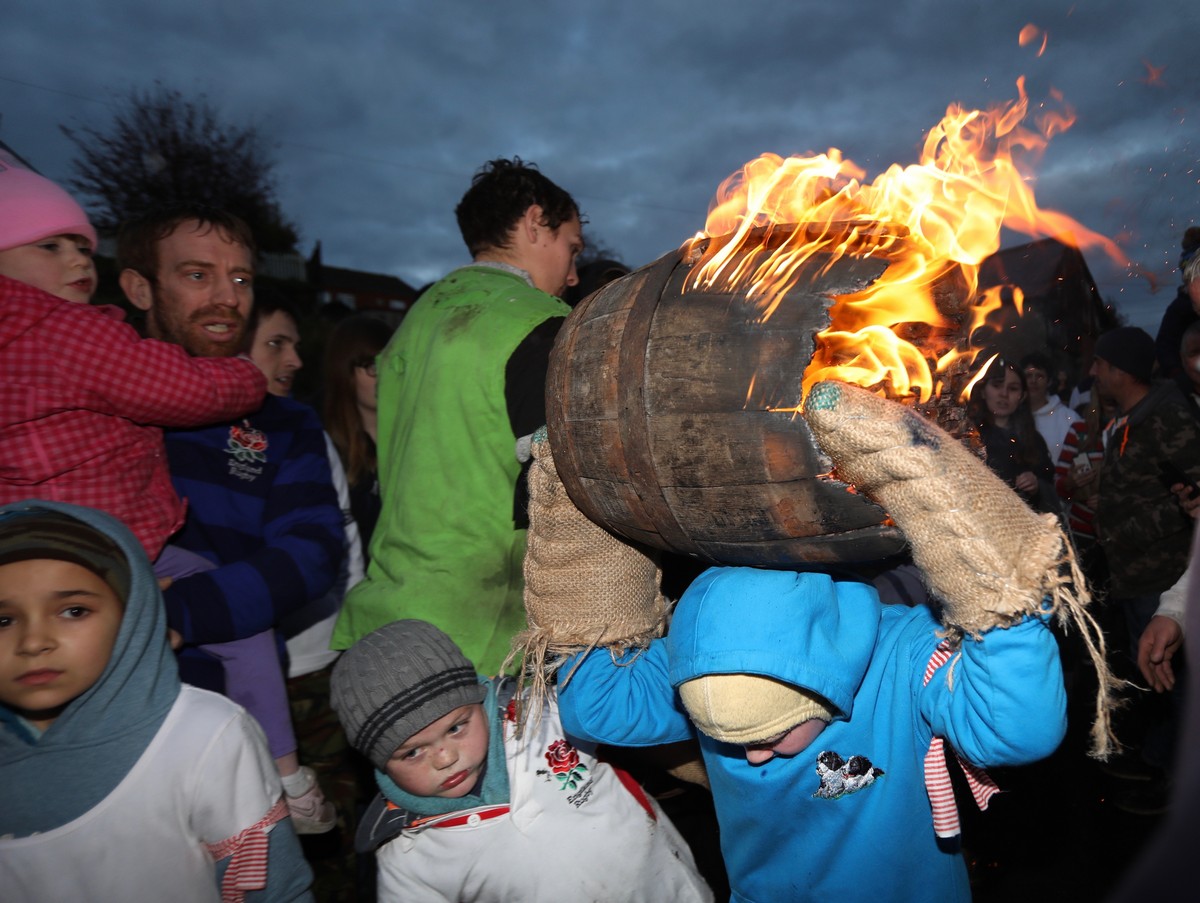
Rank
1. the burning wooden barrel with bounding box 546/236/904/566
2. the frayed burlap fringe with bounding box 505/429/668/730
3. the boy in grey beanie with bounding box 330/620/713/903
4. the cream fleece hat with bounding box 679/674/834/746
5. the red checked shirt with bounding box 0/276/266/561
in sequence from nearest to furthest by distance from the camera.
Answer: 1. the burning wooden barrel with bounding box 546/236/904/566
2. the cream fleece hat with bounding box 679/674/834/746
3. the frayed burlap fringe with bounding box 505/429/668/730
4. the red checked shirt with bounding box 0/276/266/561
5. the boy in grey beanie with bounding box 330/620/713/903

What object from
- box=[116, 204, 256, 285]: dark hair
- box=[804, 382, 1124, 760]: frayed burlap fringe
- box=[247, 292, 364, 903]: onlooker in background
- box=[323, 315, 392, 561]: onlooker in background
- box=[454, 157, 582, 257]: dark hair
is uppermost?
box=[454, 157, 582, 257]: dark hair

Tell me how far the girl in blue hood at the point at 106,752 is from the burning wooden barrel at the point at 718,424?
1432mm

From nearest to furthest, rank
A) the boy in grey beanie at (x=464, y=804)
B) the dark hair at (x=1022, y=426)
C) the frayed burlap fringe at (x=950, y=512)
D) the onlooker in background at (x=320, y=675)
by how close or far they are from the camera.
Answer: the frayed burlap fringe at (x=950, y=512) < the boy in grey beanie at (x=464, y=804) < the onlooker in background at (x=320, y=675) < the dark hair at (x=1022, y=426)

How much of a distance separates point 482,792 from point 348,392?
2888mm

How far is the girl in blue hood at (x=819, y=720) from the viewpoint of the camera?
5.17ft

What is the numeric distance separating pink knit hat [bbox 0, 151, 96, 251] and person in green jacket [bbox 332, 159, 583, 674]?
1.05 meters

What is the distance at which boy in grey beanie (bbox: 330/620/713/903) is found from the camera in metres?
2.25

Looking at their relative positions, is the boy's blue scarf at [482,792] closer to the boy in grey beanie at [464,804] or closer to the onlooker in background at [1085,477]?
the boy in grey beanie at [464,804]

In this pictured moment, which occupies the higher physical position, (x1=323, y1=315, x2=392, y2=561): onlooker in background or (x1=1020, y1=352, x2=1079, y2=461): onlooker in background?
(x1=1020, y1=352, x2=1079, y2=461): onlooker in background

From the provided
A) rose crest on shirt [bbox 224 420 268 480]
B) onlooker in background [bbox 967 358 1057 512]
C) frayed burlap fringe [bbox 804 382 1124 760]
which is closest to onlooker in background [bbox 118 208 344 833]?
rose crest on shirt [bbox 224 420 268 480]

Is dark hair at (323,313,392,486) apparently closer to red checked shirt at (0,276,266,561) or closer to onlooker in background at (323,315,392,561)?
onlooker in background at (323,315,392,561)

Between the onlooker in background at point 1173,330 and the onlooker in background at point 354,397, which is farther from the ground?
the onlooker in background at point 1173,330

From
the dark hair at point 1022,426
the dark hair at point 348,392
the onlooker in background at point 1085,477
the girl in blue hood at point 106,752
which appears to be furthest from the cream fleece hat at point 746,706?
the onlooker in background at point 1085,477

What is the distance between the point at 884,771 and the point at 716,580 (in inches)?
24.6
